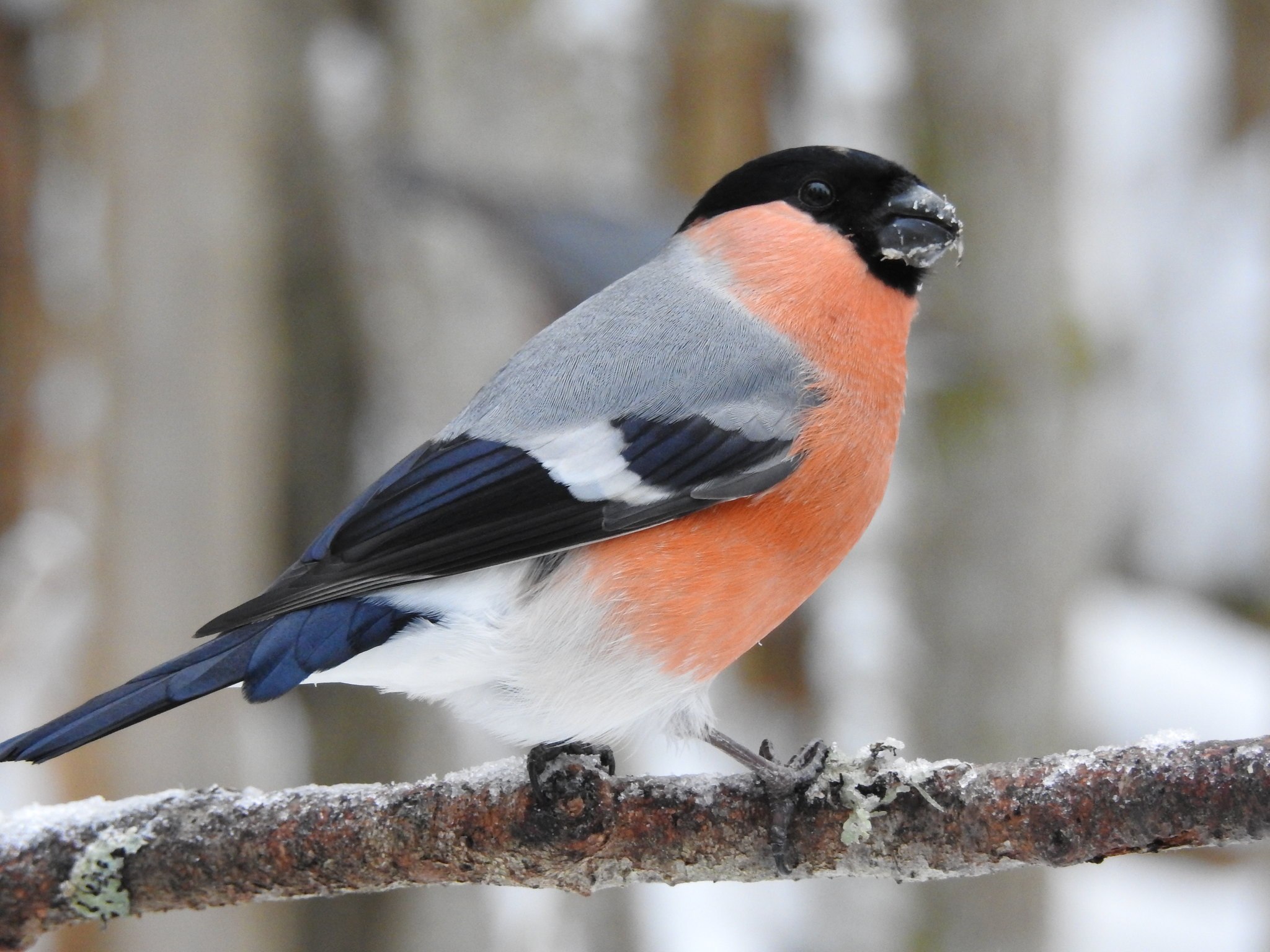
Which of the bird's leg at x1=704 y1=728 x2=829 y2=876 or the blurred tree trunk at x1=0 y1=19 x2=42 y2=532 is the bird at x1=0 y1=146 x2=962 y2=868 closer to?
the bird's leg at x1=704 y1=728 x2=829 y2=876

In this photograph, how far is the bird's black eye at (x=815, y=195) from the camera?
217cm

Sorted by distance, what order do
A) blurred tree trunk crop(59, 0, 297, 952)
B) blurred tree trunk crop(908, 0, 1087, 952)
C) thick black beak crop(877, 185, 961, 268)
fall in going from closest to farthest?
thick black beak crop(877, 185, 961, 268)
blurred tree trunk crop(908, 0, 1087, 952)
blurred tree trunk crop(59, 0, 297, 952)

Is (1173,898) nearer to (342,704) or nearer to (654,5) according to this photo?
(342,704)

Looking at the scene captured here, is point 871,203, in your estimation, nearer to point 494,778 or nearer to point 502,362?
point 494,778

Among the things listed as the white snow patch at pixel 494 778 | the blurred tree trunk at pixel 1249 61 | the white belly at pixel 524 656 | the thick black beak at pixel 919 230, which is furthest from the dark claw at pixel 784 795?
the blurred tree trunk at pixel 1249 61

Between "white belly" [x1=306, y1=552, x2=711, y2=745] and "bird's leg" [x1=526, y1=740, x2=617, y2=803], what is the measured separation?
0.08 ft

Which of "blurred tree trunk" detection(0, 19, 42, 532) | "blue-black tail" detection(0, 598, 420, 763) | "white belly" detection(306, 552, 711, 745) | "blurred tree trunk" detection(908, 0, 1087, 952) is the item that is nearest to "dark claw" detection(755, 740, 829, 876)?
"white belly" detection(306, 552, 711, 745)

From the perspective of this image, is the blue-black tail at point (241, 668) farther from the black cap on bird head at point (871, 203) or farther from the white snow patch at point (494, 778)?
the black cap on bird head at point (871, 203)

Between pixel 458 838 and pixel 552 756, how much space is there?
17 cm

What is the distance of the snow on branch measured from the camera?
1.55m

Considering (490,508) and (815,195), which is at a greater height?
(815,195)

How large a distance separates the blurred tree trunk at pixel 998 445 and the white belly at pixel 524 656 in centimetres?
200

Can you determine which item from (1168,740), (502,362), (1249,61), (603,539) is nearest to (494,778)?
(603,539)

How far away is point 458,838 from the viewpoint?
66.6 inches
